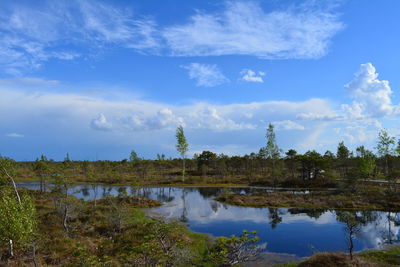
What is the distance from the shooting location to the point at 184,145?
10750 centimetres

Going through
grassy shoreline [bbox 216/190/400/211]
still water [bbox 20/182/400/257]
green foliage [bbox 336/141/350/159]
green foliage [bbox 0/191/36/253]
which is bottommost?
still water [bbox 20/182/400/257]

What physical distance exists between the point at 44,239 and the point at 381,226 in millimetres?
43104

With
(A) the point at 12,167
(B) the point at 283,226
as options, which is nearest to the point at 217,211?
(B) the point at 283,226

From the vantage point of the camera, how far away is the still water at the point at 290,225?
31875 mm

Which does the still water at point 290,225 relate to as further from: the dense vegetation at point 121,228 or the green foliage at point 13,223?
the green foliage at point 13,223

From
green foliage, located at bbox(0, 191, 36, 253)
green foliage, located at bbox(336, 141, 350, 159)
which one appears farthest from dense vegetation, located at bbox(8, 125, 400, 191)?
green foliage, located at bbox(0, 191, 36, 253)

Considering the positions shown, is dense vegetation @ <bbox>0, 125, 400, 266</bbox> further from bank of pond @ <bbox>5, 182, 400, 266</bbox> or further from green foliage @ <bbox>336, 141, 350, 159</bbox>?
green foliage @ <bbox>336, 141, 350, 159</bbox>

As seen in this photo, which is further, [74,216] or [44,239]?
[74,216]

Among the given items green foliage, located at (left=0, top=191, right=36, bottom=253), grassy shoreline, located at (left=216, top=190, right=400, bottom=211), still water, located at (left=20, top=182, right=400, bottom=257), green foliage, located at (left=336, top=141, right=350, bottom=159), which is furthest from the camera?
green foliage, located at (left=336, top=141, right=350, bottom=159)

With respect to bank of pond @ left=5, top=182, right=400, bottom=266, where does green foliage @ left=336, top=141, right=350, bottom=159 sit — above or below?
above

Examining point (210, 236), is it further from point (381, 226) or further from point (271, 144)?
point (271, 144)

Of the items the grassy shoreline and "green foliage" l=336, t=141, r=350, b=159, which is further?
"green foliage" l=336, t=141, r=350, b=159

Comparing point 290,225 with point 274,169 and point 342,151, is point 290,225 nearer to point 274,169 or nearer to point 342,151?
point 274,169

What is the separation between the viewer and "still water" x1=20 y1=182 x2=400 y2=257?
1255 inches
